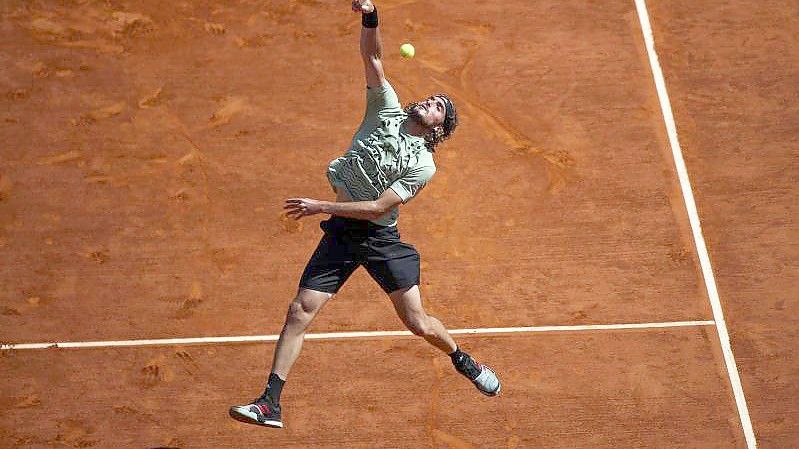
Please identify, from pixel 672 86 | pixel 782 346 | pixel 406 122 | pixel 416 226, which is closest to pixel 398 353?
pixel 416 226

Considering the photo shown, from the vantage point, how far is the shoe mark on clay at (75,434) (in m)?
8.75

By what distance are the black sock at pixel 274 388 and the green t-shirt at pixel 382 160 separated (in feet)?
3.91

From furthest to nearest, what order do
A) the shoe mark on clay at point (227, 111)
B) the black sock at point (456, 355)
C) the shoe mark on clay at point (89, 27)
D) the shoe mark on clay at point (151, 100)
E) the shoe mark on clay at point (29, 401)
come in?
1. the shoe mark on clay at point (89, 27)
2. the shoe mark on clay at point (151, 100)
3. the shoe mark on clay at point (227, 111)
4. the shoe mark on clay at point (29, 401)
5. the black sock at point (456, 355)

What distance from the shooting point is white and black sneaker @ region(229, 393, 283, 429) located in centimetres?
769

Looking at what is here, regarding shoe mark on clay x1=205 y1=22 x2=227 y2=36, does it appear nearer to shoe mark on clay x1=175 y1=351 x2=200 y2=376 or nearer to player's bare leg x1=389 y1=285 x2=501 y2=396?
shoe mark on clay x1=175 y1=351 x2=200 y2=376

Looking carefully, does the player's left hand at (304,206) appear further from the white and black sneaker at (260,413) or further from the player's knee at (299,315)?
the white and black sneaker at (260,413)

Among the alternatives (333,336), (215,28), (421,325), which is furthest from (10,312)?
(215,28)

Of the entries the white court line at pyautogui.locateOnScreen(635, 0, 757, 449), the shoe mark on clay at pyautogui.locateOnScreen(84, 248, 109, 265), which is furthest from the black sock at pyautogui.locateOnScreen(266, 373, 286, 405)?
the white court line at pyautogui.locateOnScreen(635, 0, 757, 449)

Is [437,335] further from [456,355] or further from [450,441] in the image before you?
[450,441]

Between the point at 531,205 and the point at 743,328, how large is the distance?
1983 mm

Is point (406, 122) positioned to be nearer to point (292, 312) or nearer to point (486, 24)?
point (292, 312)

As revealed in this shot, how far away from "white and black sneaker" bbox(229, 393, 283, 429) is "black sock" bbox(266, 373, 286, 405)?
3cm

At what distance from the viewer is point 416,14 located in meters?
11.9

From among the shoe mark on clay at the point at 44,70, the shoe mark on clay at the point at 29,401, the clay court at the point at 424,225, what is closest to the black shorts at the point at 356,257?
the clay court at the point at 424,225
